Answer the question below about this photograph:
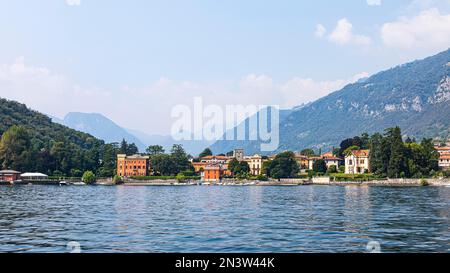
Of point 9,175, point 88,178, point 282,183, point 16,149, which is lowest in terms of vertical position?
point 282,183

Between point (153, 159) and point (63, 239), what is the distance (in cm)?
9294

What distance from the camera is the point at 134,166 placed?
104750mm

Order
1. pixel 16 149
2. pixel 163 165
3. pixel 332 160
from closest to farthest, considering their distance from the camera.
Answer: pixel 16 149 → pixel 163 165 → pixel 332 160

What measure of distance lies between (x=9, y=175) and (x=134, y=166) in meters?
27.6

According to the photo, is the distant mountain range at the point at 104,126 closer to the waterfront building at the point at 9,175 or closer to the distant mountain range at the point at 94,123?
the distant mountain range at the point at 94,123

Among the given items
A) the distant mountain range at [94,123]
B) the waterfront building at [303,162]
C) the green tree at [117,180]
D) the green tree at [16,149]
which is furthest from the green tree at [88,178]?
the distant mountain range at [94,123]

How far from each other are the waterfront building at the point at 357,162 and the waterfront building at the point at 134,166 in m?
38.5

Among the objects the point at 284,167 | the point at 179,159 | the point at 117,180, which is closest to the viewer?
the point at 117,180

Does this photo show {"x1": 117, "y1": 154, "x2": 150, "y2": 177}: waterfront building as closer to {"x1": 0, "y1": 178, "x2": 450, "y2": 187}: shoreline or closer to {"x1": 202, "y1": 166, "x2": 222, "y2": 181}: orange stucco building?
{"x1": 0, "y1": 178, "x2": 450, "y2": 187}: shoreline

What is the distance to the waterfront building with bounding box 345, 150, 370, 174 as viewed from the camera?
95.0m

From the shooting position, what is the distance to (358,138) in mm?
105625

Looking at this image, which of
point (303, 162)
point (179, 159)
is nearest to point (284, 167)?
point (303, 162)

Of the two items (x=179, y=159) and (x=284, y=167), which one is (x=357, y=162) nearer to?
(x=284, y=167)

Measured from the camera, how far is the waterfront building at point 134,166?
10238 centimetres
